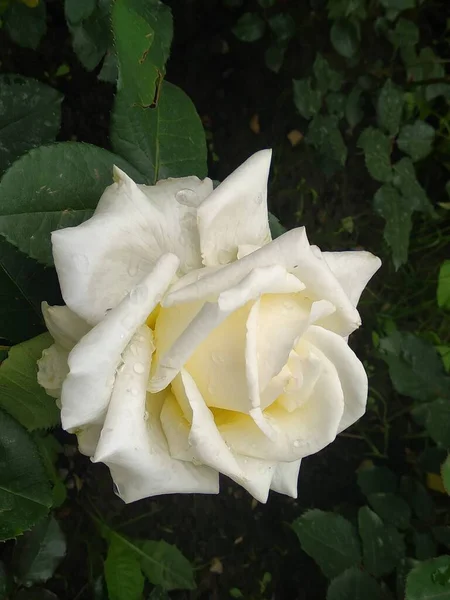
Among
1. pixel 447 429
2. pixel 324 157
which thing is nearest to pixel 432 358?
pixel 447 429

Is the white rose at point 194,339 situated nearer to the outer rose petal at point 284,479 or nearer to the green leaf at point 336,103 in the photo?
the outer rose petal at point 284,479

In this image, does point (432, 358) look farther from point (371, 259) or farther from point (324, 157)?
point (371, 259)

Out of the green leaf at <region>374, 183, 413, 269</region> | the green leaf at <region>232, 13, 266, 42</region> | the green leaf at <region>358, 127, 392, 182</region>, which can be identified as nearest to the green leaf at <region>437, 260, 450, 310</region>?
the green leaf at <region>374, 183, 413, 269</region>

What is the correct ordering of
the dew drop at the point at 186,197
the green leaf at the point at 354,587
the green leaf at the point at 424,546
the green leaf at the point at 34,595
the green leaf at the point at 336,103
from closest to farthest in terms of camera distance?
the dew drop at the point at 186,197
the green leaf at the point at 34,595
the green leaf at the point at 354,587
the green leaf at the point at 424,546
the green leaf at the point at 336,103

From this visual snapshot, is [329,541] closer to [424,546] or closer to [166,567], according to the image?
[424,546]

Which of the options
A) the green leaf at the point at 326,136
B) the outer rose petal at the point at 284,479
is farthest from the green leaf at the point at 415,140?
the outer rose petal at the point at 284,479

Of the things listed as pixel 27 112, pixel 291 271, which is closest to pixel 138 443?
pixel 291 271
